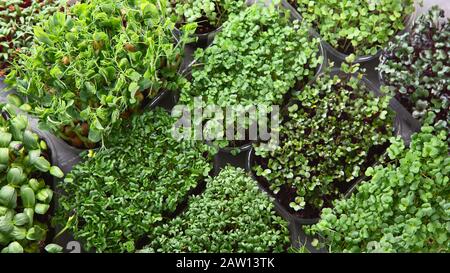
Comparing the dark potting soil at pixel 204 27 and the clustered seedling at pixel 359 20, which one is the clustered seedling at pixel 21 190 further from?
the clustered seedling at pixel 359 20

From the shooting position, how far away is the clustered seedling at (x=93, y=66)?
6.70 ft

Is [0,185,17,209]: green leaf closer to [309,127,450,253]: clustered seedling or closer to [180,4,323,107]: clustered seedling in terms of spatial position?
[180,4,323,107]: clustered seedling

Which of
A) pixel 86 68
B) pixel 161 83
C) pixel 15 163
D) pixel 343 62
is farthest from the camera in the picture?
pixel 343 62

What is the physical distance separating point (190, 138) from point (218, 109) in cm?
16

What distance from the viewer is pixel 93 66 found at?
2092 mm

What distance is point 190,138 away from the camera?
2133mm

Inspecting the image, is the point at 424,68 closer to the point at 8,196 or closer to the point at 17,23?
the point at 8,196

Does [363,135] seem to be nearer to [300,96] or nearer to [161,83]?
[300,96]

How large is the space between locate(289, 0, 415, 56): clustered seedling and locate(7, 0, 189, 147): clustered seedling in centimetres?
62

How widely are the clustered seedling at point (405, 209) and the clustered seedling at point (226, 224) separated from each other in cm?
19

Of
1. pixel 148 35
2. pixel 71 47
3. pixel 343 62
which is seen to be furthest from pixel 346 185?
pixel 71 47

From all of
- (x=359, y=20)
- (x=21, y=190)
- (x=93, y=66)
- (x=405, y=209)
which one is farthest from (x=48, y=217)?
(x=359, y=20)

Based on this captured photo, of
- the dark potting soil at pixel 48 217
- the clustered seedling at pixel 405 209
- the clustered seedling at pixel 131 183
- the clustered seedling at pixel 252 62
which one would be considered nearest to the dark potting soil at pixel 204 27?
the clustered seedling at pixel 252 62

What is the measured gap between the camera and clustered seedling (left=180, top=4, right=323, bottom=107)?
2.19m
